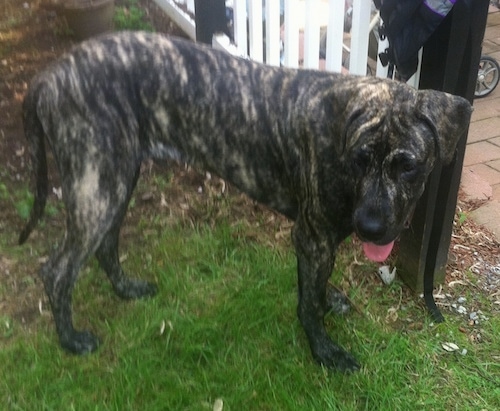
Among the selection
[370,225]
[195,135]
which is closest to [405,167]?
[370,225]

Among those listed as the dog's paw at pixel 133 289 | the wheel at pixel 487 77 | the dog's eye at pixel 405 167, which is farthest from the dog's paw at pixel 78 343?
the wheel at pixel 487 77

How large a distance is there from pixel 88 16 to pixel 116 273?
9.18ft

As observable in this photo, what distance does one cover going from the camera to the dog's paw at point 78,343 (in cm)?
310

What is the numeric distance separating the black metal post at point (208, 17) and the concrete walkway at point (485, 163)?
2.10 metres

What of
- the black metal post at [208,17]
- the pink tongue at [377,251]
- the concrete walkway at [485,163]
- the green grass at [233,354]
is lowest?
the green grass at [233,354]

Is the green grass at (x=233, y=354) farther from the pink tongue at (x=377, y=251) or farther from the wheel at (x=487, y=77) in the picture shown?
the wheel at (x=487, y=77)

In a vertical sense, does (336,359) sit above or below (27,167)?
below

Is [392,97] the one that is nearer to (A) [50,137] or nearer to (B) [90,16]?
(A) [50,137]

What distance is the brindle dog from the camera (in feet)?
8.79

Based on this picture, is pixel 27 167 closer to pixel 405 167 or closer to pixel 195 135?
pixel 195 135

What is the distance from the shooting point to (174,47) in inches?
113

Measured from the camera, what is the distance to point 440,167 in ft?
10.1

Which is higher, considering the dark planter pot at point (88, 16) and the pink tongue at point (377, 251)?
the dark planter pot at point (88, 16)

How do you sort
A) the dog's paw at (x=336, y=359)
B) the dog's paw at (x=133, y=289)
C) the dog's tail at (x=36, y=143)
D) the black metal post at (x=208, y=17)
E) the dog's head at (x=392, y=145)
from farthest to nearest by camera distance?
the black metal post at (x=208, y=17), the dog's paw at (x=133, y=289), the dog's paw at (x=336, y=359), the dog's tail at (x=36, y=143), the dog's head at (x=392, y=145)
